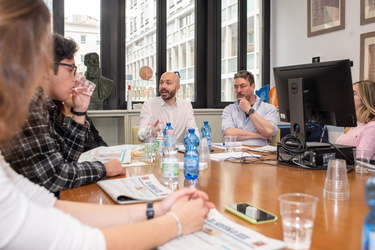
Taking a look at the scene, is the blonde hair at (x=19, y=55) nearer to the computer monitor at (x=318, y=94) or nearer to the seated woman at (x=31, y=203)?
the seated woman at (x=31, y=203)

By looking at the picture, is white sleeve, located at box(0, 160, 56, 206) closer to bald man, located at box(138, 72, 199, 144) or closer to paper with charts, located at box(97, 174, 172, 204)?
paper with charts, located at box(97, 174, 172, 204)

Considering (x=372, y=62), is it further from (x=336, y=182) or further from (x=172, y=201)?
(x=172, y=201)

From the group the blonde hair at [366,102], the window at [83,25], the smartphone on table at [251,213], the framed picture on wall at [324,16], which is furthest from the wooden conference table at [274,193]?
the window at [83,25]

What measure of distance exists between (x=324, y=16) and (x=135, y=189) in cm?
351

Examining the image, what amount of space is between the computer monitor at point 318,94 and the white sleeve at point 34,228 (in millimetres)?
1489

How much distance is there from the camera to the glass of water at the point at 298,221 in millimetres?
800

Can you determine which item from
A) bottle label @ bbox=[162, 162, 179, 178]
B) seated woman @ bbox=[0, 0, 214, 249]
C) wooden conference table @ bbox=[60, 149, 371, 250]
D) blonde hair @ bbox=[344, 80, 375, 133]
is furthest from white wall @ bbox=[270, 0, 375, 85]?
seated woman @ bbox=[0, 0, 214, 249]

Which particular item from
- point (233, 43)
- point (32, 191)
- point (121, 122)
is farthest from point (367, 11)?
point (32, 191)

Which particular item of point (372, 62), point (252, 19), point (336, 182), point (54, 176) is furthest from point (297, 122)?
point (252, 19)

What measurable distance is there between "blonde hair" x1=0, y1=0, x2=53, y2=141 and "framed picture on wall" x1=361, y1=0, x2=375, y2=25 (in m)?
3.45

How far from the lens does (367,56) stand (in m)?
3.43

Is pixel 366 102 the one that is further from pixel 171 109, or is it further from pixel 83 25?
pixel 83 25

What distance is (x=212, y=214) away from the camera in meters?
1.01

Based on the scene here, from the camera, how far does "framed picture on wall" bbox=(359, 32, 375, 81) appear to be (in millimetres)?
3373
